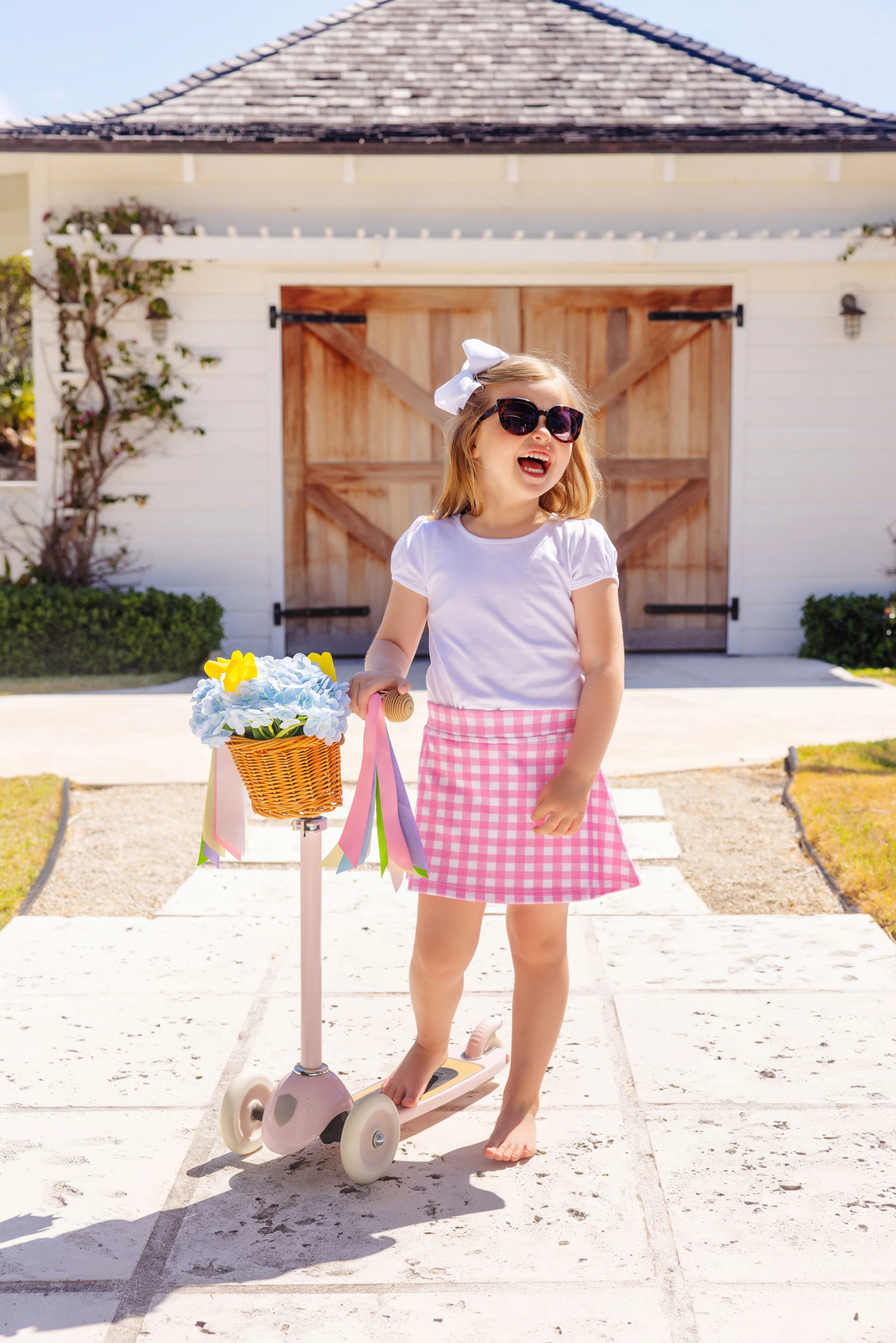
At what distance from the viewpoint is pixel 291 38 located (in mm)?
8844

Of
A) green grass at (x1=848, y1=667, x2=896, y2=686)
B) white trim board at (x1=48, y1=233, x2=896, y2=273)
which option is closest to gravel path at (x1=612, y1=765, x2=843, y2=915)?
green grass at (x1=848, y1=667, x2=896, y2=686)

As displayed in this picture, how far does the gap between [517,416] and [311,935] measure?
0.89 metres

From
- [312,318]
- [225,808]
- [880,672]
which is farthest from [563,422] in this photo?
[312,318]

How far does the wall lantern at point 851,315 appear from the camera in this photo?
316 inches

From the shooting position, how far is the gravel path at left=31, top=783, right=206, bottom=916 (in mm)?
3426

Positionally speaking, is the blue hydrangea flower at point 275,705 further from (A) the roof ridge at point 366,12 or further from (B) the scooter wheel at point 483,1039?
(A) the roof ridge at point 366,12

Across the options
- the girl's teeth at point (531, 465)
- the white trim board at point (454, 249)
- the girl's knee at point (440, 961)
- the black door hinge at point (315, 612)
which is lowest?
the girl's knee at point (440, 961)

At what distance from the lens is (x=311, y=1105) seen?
1938mm

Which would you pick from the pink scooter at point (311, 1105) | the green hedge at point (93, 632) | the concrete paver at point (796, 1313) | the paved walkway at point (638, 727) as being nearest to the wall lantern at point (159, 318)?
the green hedge at point (93, 632)

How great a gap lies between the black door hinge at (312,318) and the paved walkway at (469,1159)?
566 centimetres

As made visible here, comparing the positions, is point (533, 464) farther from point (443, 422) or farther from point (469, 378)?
point (443, 422)

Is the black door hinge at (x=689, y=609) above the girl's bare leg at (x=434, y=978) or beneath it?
above

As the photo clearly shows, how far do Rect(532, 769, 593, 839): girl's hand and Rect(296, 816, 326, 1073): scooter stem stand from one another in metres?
0.35

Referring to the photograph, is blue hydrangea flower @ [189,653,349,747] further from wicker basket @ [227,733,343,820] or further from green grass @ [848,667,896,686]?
green grass @ [848,667,896,686]
